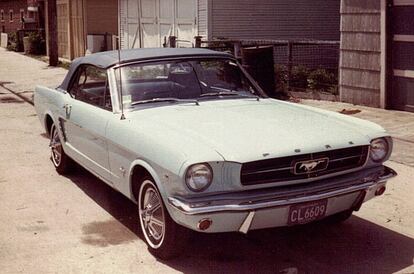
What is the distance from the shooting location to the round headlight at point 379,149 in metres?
4.64

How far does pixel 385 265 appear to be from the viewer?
4.38 metres

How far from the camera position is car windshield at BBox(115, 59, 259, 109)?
5.33 meters

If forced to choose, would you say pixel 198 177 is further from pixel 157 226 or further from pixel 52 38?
pixel 52 38

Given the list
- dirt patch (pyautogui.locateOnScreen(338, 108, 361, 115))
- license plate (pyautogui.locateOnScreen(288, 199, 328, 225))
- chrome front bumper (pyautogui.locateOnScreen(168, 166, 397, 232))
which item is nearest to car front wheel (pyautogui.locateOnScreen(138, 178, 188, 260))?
chrome front bumper (pyautogui.locateOnScreen(168, 166, 397, 232))

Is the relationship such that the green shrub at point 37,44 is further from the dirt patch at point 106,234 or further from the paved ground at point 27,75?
the dirt patch at point 106,234

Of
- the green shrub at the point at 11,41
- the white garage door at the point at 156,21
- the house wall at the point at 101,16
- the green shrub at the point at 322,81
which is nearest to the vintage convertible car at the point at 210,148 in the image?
the green shrub at the point at 322,81

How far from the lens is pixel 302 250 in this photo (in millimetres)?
4707

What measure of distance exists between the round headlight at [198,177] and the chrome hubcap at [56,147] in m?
3.24

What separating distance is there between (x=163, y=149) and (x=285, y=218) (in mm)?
976

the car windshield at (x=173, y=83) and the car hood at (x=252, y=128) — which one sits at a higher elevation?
the car windshield at (x=173, y=83)

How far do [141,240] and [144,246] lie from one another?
14cm

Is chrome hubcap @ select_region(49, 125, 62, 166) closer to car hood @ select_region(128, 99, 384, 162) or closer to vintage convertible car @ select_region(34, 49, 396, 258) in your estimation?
vintage convertible car @ select_region(34, 49, 396, 258)

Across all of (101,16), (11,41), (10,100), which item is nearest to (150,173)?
(10,100)

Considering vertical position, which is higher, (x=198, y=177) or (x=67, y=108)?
(x=67, y=108)
